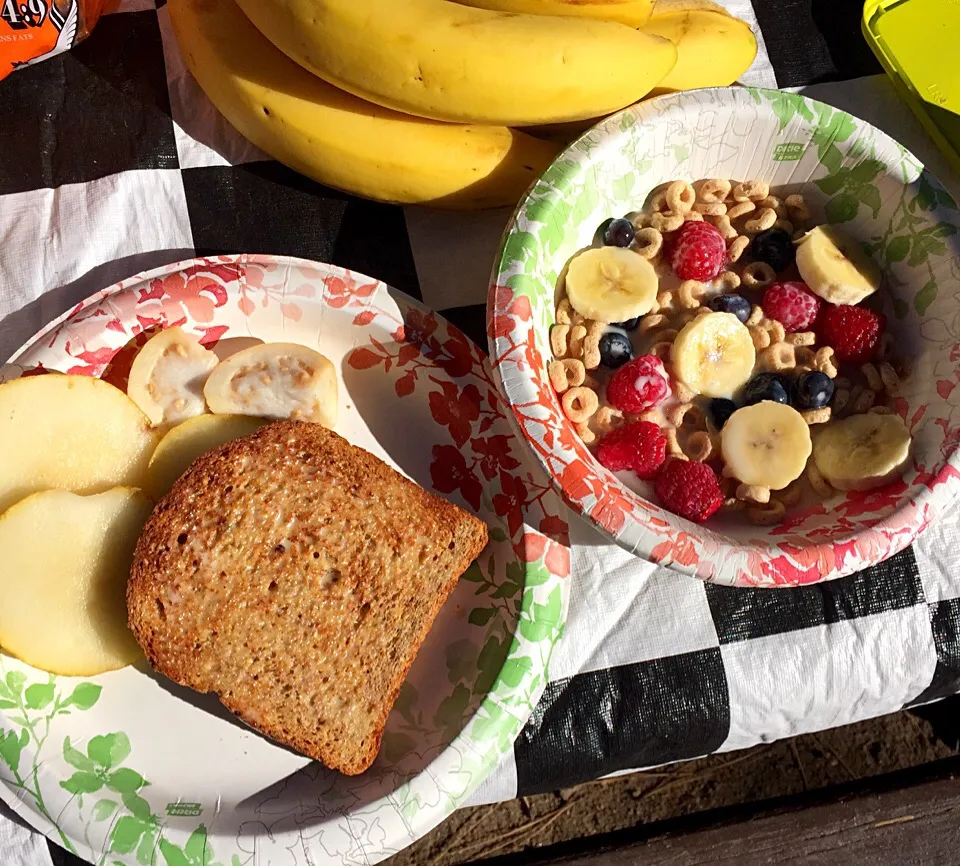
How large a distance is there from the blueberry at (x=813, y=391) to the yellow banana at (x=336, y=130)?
0.35m

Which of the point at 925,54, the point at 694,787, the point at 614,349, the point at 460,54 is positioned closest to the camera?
the point at 460,54

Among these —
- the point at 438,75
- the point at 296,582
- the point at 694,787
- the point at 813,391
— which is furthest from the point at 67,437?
the point at 694,787

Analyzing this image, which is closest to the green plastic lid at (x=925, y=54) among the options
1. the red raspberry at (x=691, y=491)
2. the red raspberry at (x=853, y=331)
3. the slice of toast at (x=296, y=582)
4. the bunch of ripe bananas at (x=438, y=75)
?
the bunch of ripe bananas at (x=438, y=75)

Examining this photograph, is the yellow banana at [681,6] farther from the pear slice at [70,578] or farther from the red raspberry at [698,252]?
the pear slice at [70,578]

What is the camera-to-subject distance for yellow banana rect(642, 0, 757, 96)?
34.1 inches

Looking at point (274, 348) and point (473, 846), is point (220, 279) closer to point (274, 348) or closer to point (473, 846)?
point (274, 348)

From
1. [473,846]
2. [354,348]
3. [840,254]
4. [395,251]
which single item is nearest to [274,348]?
[354,348]

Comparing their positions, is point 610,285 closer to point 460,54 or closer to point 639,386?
point 639,386

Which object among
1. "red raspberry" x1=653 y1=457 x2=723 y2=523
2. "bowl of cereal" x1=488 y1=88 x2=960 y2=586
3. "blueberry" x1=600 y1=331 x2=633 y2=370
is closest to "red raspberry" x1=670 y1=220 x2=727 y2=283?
"bowl of cereal" x1=488 y1=88 x2=960 y2=586

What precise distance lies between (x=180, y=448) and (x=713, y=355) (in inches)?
20.9

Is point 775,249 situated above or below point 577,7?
below

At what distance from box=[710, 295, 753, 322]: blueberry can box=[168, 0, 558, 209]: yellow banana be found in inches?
9.3

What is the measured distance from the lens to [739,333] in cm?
82

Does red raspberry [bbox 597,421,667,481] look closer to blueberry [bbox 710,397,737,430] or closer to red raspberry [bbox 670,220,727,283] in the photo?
blueberry [bbox 710,397,737,430]
